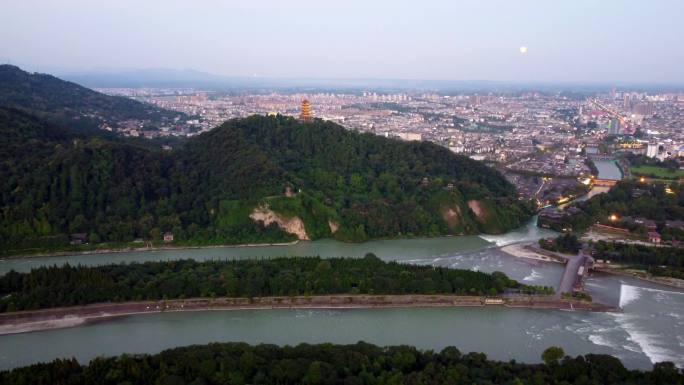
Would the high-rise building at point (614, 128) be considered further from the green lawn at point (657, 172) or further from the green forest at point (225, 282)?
the green forest at point (225, 282)

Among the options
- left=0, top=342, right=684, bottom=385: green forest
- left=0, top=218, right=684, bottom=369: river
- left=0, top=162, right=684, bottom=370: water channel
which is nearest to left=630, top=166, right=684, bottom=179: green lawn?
left=0, top=162, right=684, bottom=370: water channel

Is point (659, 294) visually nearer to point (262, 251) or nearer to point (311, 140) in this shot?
point (262, 251)

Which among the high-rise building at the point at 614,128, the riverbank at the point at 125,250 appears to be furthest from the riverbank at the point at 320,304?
the high-rise building at the point at 614,128

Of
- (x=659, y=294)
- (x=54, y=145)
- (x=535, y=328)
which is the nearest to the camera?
(x=535, y=328)

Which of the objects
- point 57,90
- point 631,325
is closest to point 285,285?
point 631,325

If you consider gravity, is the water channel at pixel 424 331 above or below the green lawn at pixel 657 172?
below

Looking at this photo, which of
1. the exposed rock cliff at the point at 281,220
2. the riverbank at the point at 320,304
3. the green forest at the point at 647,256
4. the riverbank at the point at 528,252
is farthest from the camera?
the exposed rock cliff at the point at 281,220

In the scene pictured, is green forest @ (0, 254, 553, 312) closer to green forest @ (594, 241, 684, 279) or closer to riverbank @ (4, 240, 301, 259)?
riverbank @ (4, 240, 301, 259)

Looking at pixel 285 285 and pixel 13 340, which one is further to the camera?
pixel 285 285
